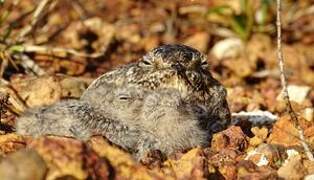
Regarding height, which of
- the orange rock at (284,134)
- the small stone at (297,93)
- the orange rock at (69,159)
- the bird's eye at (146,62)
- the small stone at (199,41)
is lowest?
the small stone at (297,93)

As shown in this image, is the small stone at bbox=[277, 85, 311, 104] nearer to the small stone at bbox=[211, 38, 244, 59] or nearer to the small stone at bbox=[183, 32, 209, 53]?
the small stone at bbox=[211, 38, 244, 59]

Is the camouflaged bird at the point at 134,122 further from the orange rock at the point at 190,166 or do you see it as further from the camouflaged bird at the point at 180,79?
the orange rock at the point at 190,166

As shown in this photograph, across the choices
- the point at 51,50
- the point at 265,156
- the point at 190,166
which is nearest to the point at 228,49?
the point at 51,50

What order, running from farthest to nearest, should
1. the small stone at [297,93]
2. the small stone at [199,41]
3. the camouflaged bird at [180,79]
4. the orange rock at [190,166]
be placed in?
1. the small stone at [199,41]
2. the small stone at [297,93]
3. the camouflaged bird at [180,79]
4. the orange rock at [190,166]

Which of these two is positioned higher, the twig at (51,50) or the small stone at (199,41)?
the twig at (51,50)

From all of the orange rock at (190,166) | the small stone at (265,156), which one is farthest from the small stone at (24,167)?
the small stone at (265,156)

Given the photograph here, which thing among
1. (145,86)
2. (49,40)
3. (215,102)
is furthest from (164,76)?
(49,40)

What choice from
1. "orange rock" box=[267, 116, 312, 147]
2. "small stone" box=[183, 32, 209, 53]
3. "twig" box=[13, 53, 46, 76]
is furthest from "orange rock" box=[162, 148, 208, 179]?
"small stone" box=[183, 32, 209, 53]
